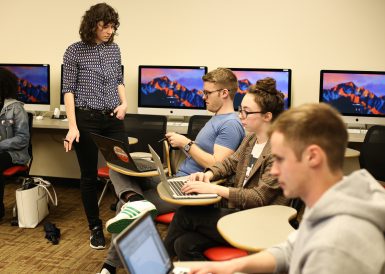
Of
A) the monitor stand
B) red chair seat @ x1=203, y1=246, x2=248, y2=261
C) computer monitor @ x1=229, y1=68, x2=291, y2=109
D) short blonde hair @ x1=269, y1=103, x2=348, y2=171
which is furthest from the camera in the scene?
the monitor stand

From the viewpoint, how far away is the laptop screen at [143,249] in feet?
3.87

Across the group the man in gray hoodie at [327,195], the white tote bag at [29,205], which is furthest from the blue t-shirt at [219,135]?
the white tote bag at [29,205]

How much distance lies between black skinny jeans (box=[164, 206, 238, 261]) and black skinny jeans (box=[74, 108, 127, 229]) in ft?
3.68

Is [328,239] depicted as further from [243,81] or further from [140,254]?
[243,81]

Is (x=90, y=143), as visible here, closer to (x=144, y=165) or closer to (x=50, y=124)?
(x=144, y=165)

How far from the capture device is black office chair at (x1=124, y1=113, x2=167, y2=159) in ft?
13.6

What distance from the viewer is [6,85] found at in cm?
398

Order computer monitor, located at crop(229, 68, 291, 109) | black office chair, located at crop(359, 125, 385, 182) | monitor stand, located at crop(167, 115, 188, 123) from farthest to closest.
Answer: monitor stand, located at crop(167, 115, 188, 123), computer monitor, located at crop(229, 68, 291, 109), black office chair, located at crop(359, 125, 385, 182)

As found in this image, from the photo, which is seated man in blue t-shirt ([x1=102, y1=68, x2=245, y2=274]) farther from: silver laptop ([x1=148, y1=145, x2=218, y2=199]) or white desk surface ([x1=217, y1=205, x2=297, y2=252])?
white desk surface ([x1=217, y1=205, x2=297, y2=252])

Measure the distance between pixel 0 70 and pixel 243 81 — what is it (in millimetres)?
2099

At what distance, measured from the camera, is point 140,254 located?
1.25m

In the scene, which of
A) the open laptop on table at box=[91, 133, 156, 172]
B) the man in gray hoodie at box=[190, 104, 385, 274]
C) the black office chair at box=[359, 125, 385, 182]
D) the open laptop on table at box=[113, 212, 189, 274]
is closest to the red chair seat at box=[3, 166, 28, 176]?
the open laptop on table at box=[91, 133, 156, 172]

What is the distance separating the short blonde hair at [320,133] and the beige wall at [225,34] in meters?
3.51

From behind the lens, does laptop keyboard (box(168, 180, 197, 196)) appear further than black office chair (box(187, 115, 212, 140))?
No
